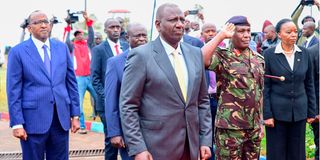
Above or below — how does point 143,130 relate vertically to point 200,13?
below

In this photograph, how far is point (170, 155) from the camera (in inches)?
148

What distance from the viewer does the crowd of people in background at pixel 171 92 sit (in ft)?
12.2

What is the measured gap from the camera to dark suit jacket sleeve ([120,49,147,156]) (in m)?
3.67

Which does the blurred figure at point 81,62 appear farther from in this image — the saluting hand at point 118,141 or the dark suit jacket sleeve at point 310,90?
the saluting hand at point 118,141

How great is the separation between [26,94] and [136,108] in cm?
166

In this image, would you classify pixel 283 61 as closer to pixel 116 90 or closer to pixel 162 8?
pixel 116 90

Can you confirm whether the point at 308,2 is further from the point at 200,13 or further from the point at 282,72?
the point at 282,72

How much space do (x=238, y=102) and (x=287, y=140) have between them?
126 cm

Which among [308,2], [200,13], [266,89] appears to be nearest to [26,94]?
[266,89]

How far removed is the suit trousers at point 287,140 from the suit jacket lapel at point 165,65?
92.2 inches

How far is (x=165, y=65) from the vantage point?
146 inches

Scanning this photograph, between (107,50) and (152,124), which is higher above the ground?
(107,50)

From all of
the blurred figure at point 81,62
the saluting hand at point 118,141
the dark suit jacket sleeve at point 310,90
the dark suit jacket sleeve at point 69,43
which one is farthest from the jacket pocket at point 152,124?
the dark suit jacket sleeve at point 69,43

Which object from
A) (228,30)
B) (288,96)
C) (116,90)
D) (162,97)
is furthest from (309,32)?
(162,97)
